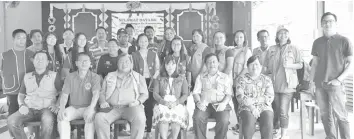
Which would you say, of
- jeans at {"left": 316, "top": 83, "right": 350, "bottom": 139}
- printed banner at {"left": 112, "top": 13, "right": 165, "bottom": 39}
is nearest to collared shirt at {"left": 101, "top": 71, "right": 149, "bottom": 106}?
jeans at {"left": 316, "top": 83, "right": 350, "bottom": 139}

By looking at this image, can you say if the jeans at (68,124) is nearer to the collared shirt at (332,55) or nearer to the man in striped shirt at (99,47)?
the man in striped shirt at (99,47)

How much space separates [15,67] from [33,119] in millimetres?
585

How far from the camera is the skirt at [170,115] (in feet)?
10.0

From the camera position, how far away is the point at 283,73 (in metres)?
3.41

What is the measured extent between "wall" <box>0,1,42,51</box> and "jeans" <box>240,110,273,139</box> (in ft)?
14.8

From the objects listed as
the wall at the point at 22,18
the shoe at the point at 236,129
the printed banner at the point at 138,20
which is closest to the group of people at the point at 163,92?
the shoe at the point at 236,129

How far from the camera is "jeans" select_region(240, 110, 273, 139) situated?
2.99 m

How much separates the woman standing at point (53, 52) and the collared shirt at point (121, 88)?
0.70 meters

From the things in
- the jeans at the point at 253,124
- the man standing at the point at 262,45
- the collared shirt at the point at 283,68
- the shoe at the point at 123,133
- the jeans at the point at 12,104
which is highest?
the man standing at the point at 262,45

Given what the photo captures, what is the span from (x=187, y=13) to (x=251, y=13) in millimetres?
1507

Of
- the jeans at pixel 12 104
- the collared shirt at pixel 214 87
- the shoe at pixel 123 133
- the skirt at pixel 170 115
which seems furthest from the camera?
the shoe at pixel 123 133

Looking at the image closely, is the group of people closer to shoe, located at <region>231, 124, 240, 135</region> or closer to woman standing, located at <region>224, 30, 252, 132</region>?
woman standing, located at <region>224, 30, 252, 132</region>

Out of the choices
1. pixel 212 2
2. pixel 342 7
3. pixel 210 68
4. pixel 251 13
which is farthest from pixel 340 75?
pixel 212 2

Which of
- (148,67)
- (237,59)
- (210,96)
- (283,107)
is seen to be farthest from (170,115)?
(283,107)
